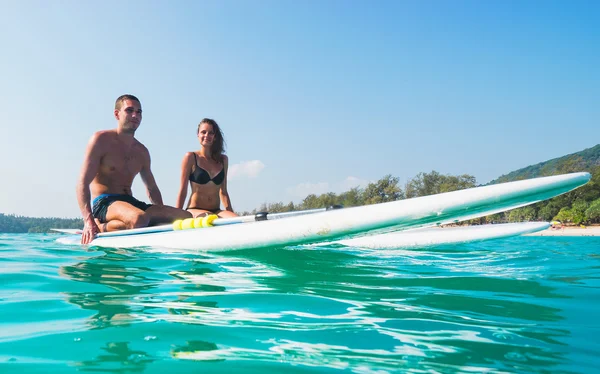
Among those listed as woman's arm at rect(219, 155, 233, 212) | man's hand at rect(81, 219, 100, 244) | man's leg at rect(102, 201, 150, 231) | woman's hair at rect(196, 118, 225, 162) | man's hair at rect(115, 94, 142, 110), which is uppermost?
man's hair at rect(115, 94, 142, 110)

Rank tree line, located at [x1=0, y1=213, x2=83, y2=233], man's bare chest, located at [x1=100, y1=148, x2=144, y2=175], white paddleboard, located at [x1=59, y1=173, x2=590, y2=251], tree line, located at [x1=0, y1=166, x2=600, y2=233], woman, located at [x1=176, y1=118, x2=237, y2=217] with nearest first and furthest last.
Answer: white paddleboard, located at [x1=59, y1=173, x2=590, y2=251] → man's bare chest, located at [x1=100, y1=148, x2=144, y2=175] → woman, located at [x1=176, y1=118, x2=237, y2=217] → tree line, located at [x1=0, y1=166, x2=600, y2=233] → tree line, located at [x1=0, y1=213, x2=83, y2=233]

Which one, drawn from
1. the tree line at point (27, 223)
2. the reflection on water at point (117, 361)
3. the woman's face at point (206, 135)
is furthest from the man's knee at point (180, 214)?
the tree line at point (27, 223)

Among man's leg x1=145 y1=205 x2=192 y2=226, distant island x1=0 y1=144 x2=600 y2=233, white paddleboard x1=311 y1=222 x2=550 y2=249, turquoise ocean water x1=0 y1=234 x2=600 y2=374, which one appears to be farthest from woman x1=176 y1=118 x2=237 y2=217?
distant island x1=0 y1=144 x2=600 y2=233

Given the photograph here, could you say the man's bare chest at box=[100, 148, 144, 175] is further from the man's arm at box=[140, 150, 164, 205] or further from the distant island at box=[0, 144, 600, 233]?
the distant island at box=[0, 144, 600, 233]

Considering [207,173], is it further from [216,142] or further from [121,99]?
[121,99]

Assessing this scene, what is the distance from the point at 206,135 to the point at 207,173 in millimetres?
515

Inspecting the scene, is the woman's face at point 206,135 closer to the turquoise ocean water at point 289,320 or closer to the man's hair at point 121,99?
the man's hair at point 121,99

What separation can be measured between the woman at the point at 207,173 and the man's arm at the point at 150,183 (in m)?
0.29

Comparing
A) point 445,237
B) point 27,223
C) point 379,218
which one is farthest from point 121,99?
point 27,223

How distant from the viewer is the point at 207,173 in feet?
19.0

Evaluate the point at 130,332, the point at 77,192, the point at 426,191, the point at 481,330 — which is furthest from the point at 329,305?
the point at 426,191

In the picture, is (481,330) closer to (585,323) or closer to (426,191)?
(585,323)

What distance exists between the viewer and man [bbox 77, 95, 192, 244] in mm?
4711

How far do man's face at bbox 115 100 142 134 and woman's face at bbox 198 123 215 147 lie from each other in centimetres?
89
